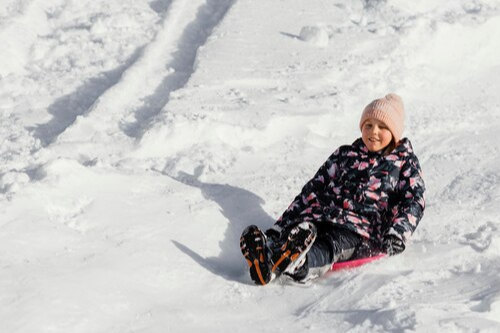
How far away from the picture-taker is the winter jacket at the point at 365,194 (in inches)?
164

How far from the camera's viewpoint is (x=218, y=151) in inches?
209

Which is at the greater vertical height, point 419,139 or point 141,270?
point 141,270

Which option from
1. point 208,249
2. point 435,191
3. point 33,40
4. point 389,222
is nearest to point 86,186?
point 208,249

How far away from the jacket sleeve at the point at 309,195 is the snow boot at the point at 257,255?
377 millimetres

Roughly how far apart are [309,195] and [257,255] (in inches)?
28.1

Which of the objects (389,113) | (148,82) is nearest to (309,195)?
(389,113)

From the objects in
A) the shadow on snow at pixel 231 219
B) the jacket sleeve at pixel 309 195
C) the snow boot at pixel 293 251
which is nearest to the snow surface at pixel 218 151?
the shadow on snow at pixel 231 219

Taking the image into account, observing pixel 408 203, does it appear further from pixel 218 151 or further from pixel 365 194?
pixel 218 151

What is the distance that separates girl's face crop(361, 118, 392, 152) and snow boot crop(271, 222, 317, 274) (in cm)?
72

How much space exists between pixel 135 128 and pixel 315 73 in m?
1.53

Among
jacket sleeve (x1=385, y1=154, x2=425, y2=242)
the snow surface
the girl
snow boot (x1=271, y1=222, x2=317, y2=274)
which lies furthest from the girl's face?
snow boot (x1=271, y1=222, x2=317, y2=274)

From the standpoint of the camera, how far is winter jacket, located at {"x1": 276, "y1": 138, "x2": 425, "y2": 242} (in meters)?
4.16

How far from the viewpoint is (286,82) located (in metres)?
6.31

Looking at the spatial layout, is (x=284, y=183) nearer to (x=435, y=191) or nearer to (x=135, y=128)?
(x=435, y=191)
